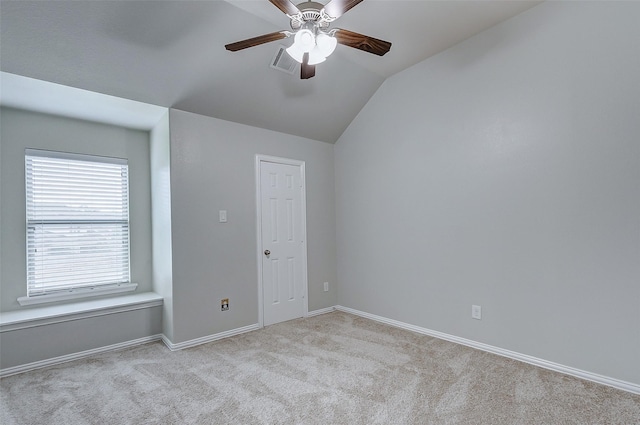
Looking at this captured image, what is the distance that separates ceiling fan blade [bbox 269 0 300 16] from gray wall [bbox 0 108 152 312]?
2.75 meters

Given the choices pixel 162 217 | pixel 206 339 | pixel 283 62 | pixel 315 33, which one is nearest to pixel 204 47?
pixel 283 62

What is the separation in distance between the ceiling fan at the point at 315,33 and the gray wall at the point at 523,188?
4.49 feet

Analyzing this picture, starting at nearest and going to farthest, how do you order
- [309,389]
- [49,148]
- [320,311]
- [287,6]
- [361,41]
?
[287,6]
[361,41]
[309,389]
[49,148]
[320,311]

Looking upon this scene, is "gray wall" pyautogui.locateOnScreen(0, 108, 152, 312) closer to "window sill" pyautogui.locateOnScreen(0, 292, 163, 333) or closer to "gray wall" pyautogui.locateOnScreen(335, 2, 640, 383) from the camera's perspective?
"window sill" pyautogui.locateOnScreen(0, 292, 163, 333)

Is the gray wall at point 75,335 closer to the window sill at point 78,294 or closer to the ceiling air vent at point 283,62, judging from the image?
the window sill at point 78,294

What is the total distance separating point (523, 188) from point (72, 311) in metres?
4.16

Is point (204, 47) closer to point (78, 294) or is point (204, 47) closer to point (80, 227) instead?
point (80, 227)

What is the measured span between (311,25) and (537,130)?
201 centimetres

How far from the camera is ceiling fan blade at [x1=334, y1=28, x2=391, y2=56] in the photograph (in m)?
2.03

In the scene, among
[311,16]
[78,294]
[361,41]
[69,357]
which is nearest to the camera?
[311,16]

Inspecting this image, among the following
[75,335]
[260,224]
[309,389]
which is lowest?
[309,389]

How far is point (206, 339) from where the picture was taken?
3270 mm

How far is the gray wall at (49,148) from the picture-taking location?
9.90 feet

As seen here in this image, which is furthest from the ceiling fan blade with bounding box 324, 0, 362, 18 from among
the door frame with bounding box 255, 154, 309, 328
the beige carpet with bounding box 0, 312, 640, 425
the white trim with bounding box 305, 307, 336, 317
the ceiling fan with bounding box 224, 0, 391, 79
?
the white trim with bounding box 305, 307, 336, 317
